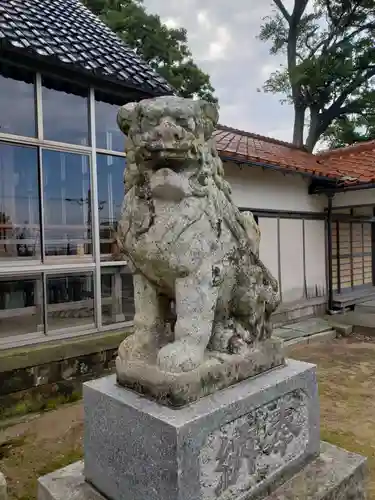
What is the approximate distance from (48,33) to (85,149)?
3.94 feet

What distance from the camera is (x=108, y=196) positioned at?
4.82m

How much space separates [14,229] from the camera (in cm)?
419

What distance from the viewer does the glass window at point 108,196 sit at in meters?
4.69

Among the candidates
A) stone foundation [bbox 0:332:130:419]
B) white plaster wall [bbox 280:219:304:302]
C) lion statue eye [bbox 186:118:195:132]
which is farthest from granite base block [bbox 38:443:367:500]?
white plaster wall [bbox 280:219:304:302]

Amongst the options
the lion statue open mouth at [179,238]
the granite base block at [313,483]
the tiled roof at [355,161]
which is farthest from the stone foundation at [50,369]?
the tiled roof at [355,161]

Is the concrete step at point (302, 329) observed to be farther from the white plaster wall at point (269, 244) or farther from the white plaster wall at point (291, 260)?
the white plaster wall at point (269, 244)

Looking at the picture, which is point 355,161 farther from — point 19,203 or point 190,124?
point 190,124

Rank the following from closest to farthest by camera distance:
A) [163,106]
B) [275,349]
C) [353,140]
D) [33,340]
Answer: [163,106] < [275,349] < [33,340] < [353,140]

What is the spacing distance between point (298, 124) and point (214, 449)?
567 inches

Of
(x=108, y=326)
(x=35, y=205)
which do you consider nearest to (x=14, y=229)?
(x=35, y=205)

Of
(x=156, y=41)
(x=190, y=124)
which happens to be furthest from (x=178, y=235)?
(x=156, y=41)

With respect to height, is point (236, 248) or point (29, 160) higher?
point (29, 160)

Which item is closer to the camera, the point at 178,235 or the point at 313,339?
the point at 178,235

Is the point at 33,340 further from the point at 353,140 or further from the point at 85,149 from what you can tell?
the point at 353,140
